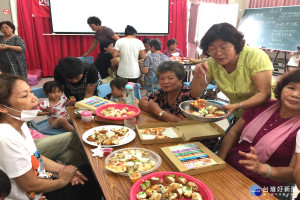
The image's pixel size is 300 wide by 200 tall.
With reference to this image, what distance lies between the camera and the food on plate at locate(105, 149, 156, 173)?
3.79ft

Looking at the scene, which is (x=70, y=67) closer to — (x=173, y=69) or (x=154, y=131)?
(x=173, y=69)

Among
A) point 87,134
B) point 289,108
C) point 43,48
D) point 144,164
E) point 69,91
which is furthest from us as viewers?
point 43,48

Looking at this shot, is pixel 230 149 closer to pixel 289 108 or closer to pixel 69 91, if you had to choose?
pixel 289 108

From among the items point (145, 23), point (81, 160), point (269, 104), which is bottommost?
point (81, 160)

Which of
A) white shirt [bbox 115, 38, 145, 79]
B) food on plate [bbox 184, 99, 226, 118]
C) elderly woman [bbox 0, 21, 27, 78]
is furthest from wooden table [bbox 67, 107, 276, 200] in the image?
elderly woman [bbox 0, 21, 27, 78]

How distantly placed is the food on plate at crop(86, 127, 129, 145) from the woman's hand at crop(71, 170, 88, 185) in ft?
0.87

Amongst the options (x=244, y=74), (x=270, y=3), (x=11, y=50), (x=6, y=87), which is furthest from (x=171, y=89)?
(x=270, y=3)

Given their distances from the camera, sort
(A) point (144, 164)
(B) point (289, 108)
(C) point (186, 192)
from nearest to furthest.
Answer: (C) point (186, 192) → (A) point (144, 164) → (B) point (289, 108)

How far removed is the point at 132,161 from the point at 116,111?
2.57ft

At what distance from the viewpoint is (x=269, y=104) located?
5.11 feet

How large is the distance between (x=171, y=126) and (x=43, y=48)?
577 centimetres

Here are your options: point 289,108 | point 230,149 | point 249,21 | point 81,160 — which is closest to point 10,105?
point 81,160

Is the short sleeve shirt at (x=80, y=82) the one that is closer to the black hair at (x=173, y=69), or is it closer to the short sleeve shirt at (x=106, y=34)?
the black hair at (x=173, y=69)

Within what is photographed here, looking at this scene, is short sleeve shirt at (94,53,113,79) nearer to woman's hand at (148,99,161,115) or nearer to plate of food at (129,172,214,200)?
woman's hand at (148,99,161,115)
